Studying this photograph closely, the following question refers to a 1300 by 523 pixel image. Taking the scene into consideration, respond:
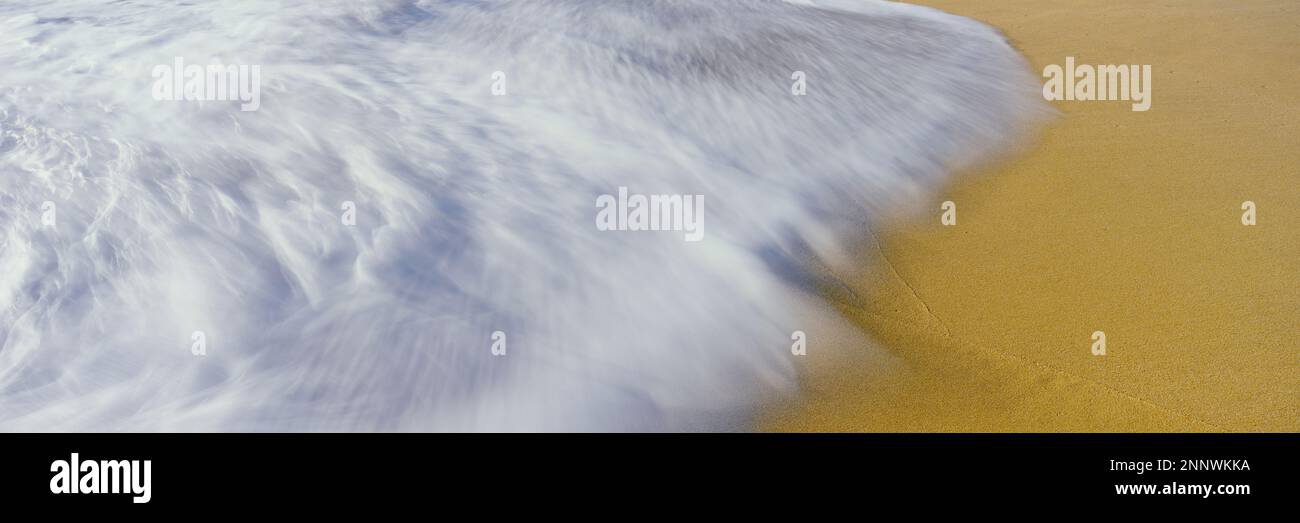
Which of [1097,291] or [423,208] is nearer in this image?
[1097,291]

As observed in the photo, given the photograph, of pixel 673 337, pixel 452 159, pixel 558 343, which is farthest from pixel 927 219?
pixel 452 159

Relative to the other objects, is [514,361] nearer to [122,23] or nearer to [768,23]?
[122,23]

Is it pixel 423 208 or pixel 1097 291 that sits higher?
pixel 423 208
